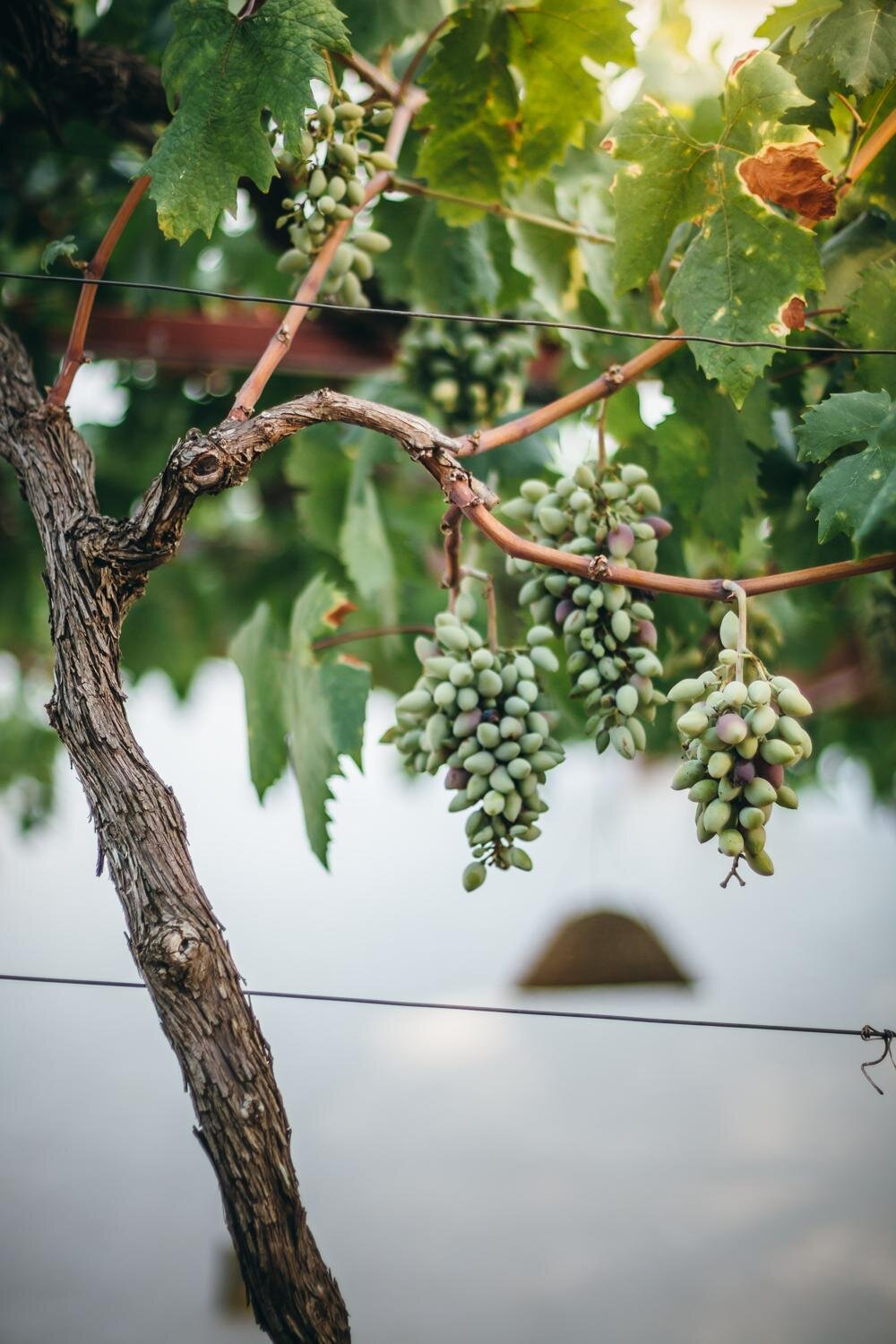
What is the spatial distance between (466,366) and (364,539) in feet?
0.69

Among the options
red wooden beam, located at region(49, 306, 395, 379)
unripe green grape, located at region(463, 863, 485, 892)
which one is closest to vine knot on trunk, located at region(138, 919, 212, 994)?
unripe green grape, located at region(463, 863, 485, 892)

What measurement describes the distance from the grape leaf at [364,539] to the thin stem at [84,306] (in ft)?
1.31

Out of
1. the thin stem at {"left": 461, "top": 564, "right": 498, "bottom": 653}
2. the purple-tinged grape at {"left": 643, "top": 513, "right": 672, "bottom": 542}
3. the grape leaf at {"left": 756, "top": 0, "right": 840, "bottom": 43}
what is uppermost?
the grape leaf at {"left": 756, "top": 0, "right": 840, "bottom": 43}

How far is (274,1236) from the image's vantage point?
0.55 meters

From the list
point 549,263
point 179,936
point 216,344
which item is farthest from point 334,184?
point 216,344

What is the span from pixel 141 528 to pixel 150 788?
0.14 metres

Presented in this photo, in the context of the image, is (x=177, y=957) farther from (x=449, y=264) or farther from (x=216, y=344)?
(x=216, y=344)

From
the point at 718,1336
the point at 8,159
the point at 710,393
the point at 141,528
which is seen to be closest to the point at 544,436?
the point at 710,393

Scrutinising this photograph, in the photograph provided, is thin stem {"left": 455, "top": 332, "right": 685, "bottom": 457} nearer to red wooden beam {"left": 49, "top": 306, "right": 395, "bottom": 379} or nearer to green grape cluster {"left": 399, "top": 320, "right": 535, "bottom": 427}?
green grape cluster {"left": 399, "top": 320, "right": 535, "bottom": 427}

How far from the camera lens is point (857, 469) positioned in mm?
590

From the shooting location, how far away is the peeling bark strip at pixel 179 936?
546mm

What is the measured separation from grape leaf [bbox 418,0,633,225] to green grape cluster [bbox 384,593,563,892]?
389 millimetres

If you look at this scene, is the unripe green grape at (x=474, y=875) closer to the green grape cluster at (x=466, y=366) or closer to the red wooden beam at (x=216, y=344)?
the green grape cluster at (x=466, y=366)

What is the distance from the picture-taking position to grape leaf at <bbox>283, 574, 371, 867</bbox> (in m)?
0.81
